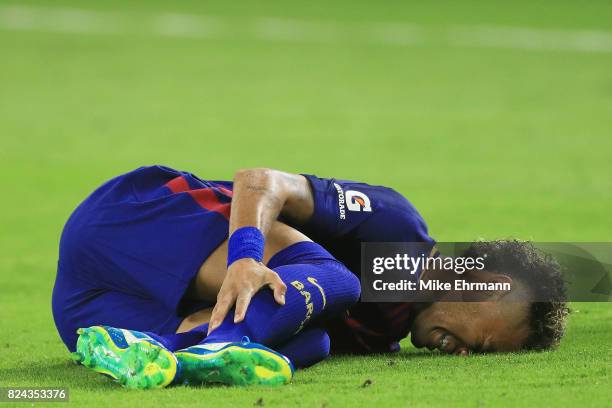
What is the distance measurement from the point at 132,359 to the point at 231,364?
324 millimetres

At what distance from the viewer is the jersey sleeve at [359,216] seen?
16.3ft

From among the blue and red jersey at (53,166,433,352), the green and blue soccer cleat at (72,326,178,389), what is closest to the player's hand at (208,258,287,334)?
the green and blue soccer cleat at (72,326,178,389)

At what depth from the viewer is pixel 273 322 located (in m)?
4.33

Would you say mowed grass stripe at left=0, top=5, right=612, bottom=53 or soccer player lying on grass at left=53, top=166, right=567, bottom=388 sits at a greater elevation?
mowed grass stripe at left=0, top=5, right=612, bottom=53

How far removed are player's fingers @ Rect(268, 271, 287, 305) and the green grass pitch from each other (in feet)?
1.04

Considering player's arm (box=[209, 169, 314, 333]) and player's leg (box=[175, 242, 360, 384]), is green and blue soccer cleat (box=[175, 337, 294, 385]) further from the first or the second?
player's arm (box=[209, 169, 314, 333])

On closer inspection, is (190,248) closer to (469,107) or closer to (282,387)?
(282,387)

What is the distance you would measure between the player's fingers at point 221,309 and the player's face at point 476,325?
976 millimetres

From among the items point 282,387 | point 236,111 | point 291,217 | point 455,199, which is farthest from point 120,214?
point 236,111

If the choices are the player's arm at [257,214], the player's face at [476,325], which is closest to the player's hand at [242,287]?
the player's arm at [257,214]

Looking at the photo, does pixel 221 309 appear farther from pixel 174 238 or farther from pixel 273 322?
pixel 174 238

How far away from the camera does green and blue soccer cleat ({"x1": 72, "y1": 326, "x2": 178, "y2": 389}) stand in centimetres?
408

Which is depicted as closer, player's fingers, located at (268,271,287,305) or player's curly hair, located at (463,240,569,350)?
player's fingers, located at (268,271,287,305)

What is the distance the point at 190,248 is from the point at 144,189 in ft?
1.73
